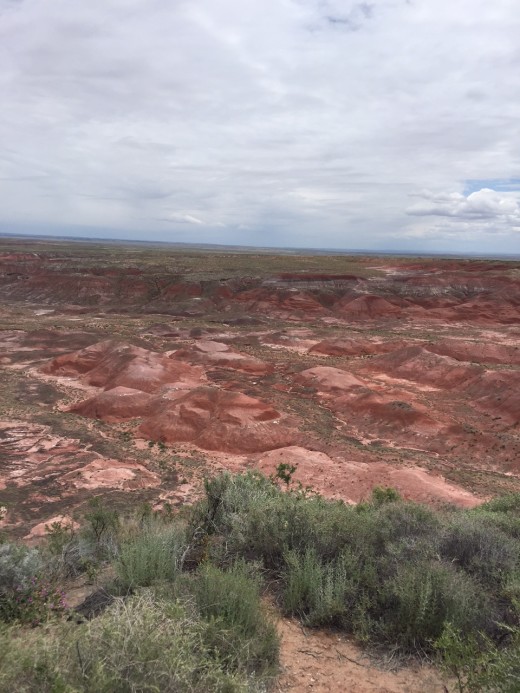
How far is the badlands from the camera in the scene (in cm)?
1588

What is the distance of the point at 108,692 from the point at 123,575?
6.83ft

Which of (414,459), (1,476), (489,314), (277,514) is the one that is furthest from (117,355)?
(489,314)

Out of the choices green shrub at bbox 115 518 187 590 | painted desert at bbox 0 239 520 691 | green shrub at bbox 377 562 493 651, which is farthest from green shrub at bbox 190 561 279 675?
green shrub at bbox 377 562 493 651

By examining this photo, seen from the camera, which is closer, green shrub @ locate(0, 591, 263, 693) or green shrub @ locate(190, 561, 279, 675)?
green shrub @ locate(0, 591, 263, 693)

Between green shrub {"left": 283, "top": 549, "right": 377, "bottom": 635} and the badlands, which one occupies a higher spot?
green shrub {"left": 283, "top": 549, "right": 377, "bottom": 635}

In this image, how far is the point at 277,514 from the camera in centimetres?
646

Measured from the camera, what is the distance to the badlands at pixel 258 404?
15883mm

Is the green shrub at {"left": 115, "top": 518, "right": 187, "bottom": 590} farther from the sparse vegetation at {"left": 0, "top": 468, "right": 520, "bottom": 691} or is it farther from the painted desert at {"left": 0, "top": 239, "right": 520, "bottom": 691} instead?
the painted desert at {"left": 0, "top": 239, "right": 520, "bottom": 691}

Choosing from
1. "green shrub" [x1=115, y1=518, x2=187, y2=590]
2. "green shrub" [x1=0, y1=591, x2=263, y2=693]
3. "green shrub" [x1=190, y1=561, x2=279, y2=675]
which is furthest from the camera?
"green shrub" [x1=115, y1=518, x2=187, y2=590]

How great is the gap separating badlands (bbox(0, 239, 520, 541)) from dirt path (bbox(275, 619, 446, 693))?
961cm

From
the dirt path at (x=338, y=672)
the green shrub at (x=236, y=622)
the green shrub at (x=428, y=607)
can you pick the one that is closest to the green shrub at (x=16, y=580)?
the green shrub at (x=236, y=622)

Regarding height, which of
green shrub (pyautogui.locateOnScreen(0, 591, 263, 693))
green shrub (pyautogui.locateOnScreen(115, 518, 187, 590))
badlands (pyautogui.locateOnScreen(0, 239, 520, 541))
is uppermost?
green shrub (pyautogui.locateOnScreen(0, 591, 263, 693))

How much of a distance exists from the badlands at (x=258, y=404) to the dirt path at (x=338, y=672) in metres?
9.61

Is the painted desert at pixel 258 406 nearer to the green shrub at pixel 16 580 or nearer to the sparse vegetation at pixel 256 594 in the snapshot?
the sparse vegetation at pixel 256 594
